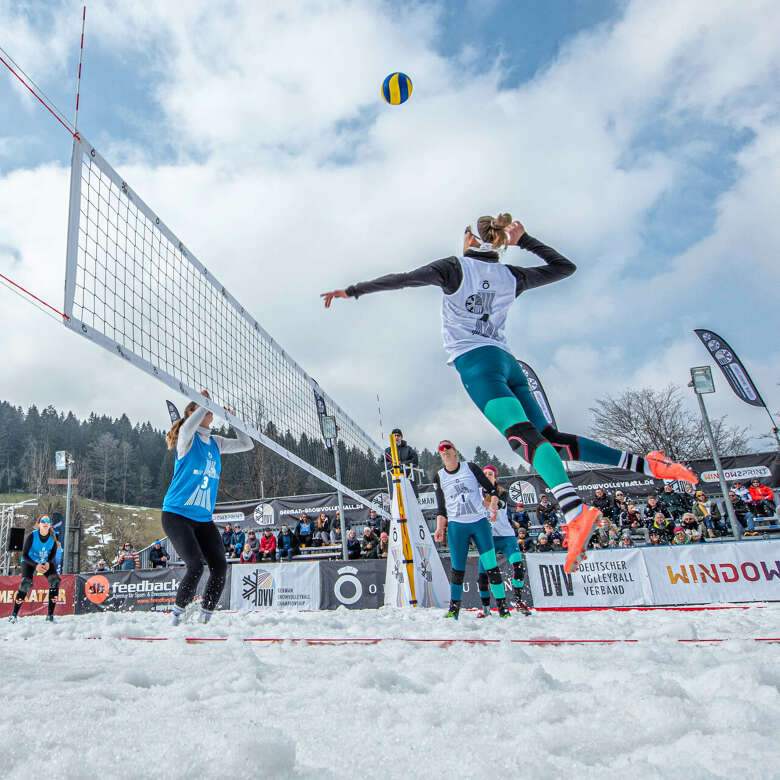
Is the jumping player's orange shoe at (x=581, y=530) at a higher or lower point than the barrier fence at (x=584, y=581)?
higher

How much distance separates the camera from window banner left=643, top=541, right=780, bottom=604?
7469 millimetres

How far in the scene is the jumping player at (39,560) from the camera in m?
7.66

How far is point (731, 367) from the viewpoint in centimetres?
1762

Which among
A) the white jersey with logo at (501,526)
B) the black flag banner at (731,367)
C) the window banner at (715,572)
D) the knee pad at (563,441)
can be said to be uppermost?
the black flag banner at (731,367)

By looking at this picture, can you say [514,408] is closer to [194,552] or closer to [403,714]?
[403,714]

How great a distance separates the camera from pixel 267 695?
173 centimetres

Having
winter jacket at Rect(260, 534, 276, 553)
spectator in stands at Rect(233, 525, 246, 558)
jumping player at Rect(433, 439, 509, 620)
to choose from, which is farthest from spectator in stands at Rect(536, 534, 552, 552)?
spectator in stands at Rect(233, 525, 246, 558)

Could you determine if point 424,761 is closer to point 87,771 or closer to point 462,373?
point 87,771

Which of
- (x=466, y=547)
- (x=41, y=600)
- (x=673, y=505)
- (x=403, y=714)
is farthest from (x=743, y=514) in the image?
(x=41, y=600)

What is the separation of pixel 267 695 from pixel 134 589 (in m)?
11.7

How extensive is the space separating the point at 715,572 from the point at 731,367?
40.6 ft

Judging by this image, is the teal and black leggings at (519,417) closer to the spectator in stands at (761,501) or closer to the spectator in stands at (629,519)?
the spectator in stands at (629,519)

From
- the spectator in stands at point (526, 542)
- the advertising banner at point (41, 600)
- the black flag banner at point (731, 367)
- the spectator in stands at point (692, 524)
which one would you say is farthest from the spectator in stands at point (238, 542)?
the black flag banner at point (731, 367)

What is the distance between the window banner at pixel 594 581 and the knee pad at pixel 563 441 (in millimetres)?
5698
